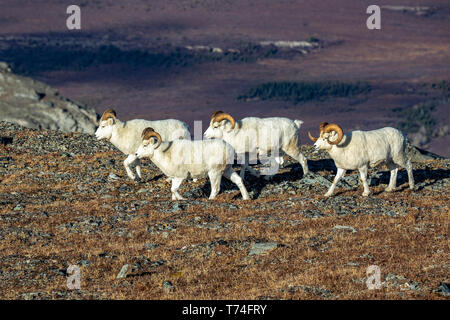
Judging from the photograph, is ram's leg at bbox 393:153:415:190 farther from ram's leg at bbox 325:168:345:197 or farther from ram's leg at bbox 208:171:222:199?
ram's leg at bbox 208:171:222:199

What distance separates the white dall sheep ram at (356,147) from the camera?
2211 centimetres

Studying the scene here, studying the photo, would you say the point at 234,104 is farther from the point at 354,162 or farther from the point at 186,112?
the point at 354,162

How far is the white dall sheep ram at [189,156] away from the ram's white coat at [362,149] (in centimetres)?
262

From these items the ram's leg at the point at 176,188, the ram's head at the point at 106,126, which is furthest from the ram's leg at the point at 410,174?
the ram's head at the point at 106,126

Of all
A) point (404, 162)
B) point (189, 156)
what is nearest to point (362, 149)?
point (404, 162)

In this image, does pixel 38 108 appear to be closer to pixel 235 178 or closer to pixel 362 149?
pixel 235 178

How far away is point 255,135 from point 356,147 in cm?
342

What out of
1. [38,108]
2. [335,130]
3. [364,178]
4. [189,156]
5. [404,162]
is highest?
[335,130]

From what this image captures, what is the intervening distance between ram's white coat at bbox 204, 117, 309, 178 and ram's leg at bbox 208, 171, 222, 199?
7.20ft

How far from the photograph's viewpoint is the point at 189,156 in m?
21.7

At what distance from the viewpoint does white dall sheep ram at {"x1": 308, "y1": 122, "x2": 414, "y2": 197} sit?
2211 centimetres

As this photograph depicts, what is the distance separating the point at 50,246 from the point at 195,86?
103 m

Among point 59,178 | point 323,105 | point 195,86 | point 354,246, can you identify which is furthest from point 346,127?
point 354,246

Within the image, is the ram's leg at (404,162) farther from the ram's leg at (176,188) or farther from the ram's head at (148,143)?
the ram's head at (148,143)
